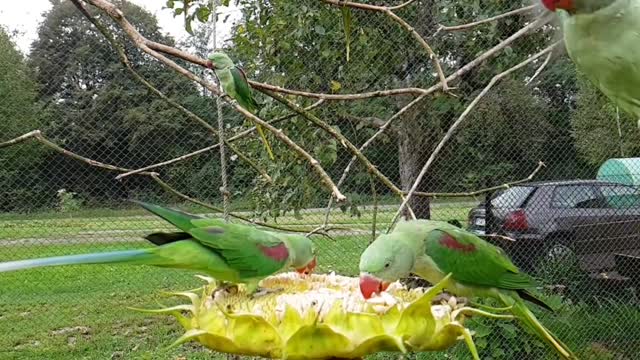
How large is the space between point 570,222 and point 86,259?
2.48 metres

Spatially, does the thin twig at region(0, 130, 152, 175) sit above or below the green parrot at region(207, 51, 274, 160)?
below

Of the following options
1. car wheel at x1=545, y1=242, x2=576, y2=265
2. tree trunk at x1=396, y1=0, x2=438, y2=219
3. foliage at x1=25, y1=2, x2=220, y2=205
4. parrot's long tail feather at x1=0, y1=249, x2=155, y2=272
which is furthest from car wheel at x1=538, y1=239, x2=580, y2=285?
parrot's long tail feather at x1=0, y1=249, x2=155, y2=272

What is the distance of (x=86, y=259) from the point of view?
400 millimetres

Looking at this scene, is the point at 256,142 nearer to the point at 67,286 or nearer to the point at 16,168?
the point at 16,168

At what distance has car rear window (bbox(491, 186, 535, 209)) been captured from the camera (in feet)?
8.13

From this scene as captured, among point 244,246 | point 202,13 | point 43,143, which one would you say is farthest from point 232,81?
point 244,246

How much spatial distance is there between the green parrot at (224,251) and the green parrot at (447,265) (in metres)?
0.09

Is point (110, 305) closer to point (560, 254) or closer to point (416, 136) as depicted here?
point (416, 136)

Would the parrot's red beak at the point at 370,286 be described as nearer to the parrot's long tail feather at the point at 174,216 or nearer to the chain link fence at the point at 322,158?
the parrot's long tail feather at the point at 174,216

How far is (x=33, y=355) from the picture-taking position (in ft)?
8.14

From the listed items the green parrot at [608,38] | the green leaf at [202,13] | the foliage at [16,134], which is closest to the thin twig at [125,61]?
the green leaf at [202,13]

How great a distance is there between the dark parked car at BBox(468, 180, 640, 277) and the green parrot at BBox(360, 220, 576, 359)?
1.61 metres

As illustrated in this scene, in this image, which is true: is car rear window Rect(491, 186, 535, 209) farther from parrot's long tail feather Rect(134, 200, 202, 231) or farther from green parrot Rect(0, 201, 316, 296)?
parrot's long tail feather Rect(134, 200, 202, 231)

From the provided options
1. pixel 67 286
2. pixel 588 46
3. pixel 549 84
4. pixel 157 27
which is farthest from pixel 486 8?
pixel 588 46
